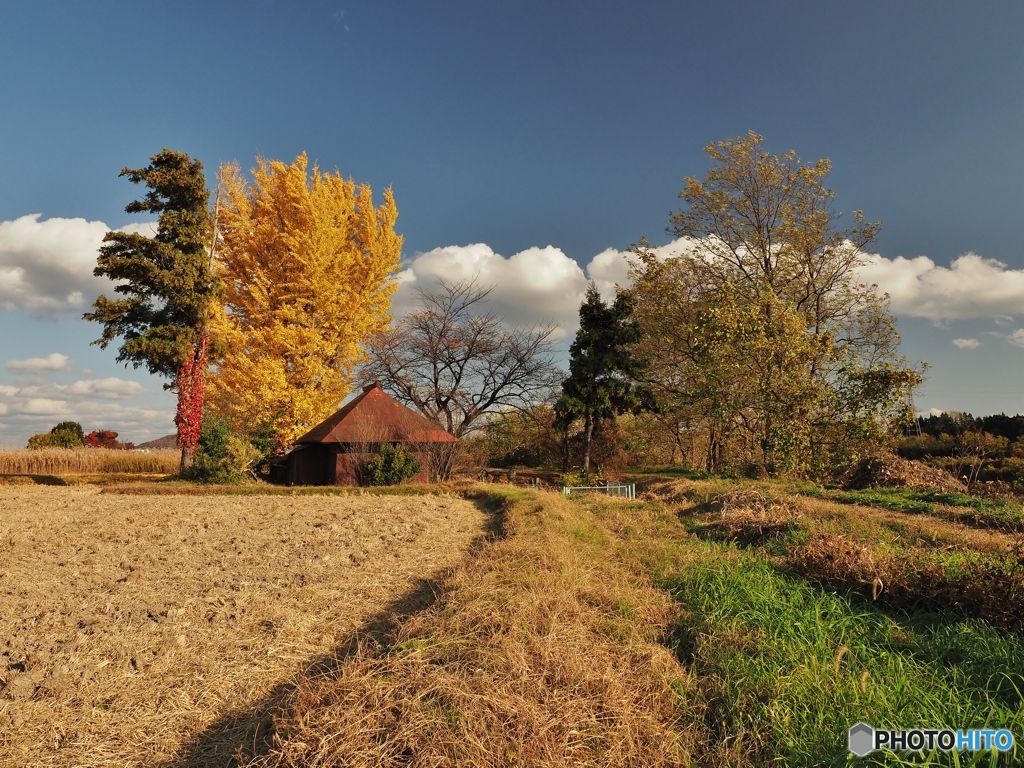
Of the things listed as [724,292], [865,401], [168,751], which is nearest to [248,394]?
[724,292]

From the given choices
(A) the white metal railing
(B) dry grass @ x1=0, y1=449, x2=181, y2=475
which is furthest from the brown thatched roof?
(B) dry grass @ x1=0, y1=449, x2=181, y2=475

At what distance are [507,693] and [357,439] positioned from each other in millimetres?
16500

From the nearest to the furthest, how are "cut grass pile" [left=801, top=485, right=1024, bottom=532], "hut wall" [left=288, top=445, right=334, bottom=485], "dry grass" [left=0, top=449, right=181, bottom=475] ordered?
1. "cut grass pile" [left=801, top=485, right=1024, bottom=532]
2. "hut wall" [left=288, top=445, right=334, bottom=485]
3. "dry grass" [left=0, top=449, right=181, bottom=475]

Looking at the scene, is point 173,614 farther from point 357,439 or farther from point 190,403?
point 190,403

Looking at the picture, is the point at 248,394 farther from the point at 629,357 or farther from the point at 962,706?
the point at 962,706

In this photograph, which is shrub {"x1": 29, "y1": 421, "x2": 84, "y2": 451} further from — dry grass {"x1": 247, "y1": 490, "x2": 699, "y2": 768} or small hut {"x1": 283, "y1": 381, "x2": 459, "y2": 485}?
dry grass {"x1": 247, "y1": 490, "x2": 699, "y2": 768}

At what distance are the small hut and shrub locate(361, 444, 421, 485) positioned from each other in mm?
334

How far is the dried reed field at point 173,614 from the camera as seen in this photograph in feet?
11.0

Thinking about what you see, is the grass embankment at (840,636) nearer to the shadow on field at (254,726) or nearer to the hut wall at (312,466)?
the shadow on field at (254,726)

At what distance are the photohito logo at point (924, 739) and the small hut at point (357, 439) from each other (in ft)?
56.6

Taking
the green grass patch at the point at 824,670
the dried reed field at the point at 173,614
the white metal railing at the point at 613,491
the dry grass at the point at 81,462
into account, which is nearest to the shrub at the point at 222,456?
the dried reed field at the point at 173,614

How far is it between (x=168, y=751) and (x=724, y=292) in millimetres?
17847

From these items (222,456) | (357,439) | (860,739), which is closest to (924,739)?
(860,739)

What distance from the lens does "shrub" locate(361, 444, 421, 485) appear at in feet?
60.2
